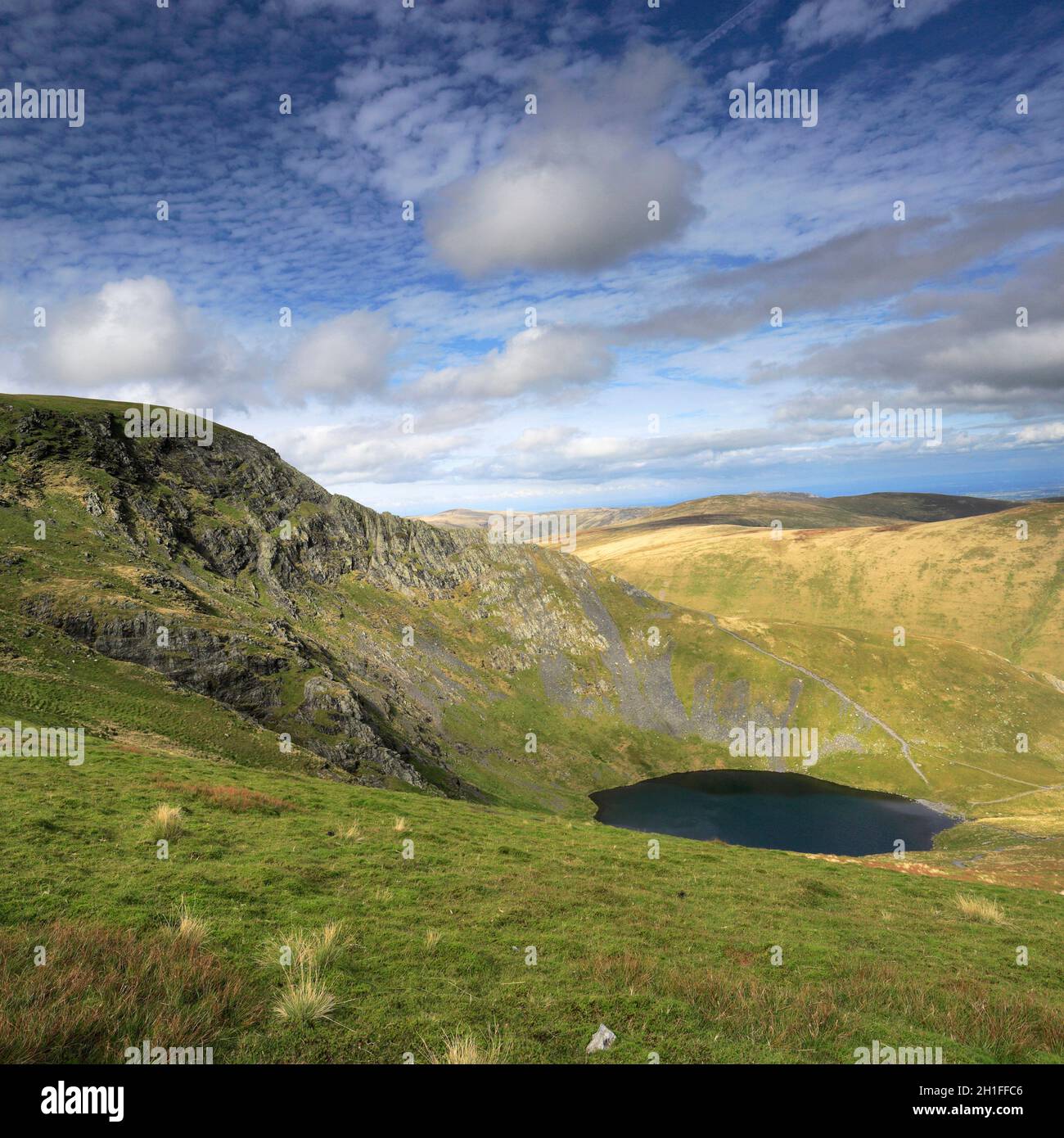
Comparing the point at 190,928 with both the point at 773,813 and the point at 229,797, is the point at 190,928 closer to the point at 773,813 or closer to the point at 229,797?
the point at 229,797

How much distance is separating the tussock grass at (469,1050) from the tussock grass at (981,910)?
25.2m

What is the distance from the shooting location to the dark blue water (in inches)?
4065

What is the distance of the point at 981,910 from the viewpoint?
78.6 ft

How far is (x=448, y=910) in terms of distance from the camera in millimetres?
15656

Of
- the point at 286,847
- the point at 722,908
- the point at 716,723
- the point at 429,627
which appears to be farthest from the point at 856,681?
the point at 286,847

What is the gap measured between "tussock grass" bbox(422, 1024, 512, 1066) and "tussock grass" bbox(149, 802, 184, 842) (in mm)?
13932

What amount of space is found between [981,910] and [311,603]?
11734cm

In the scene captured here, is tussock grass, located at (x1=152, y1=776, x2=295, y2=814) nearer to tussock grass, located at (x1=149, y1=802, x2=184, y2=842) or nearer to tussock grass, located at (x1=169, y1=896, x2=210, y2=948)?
tussock grass, located at (x1=149, y1=802, x2=184, y2=842)

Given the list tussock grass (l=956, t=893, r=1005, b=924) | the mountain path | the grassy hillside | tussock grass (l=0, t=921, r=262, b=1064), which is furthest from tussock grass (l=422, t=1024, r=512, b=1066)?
the mountain path

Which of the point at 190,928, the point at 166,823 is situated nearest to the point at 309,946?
the point at 190,928

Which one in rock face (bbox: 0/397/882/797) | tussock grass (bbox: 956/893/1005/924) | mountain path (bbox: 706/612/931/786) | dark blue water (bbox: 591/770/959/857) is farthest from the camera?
mountain path (bbox: 706/612/931/786)

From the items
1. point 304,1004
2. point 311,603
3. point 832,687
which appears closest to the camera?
point 304,1004

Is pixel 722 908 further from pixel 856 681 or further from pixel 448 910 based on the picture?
pixel 856 681
